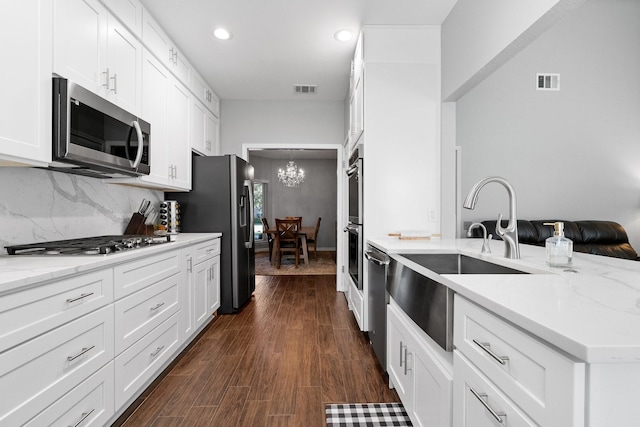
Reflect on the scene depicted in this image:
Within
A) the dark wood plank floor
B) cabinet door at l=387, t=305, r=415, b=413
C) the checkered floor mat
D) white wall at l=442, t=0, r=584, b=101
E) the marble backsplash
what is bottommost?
the dark wood plank floor

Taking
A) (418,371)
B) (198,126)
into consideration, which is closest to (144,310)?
(418,371)

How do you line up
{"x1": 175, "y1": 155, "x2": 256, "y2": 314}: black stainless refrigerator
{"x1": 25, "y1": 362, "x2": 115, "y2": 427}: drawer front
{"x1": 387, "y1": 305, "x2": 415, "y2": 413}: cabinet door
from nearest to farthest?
1. {"x1": 25, "y1": 362, "x2": 115, "y2": 427}: drawer front
2. {"x1": 387, "y1": 305, "x2": 415, "y2": 413}: cabinet door
3. {"x1": 175, "y1": 155, "x2": 256, "y2": 314}: black stainless refrigerator

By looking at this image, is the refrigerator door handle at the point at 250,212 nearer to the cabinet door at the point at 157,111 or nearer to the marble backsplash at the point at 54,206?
the cabinet door at the point at 157,111

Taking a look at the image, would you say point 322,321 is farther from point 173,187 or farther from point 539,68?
point 539,68

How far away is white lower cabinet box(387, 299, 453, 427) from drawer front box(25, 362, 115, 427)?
4.64ft

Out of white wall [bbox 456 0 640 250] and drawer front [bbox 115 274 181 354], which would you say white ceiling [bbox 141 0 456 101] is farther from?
drawer front [bbox 115 274 181 354]

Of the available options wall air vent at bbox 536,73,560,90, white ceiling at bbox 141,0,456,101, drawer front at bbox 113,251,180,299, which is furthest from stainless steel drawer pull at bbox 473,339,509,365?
wall air vent at bbox 536,73,560,90

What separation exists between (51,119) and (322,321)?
259 cm

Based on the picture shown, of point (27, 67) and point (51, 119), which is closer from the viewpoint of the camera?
point (27, 67)

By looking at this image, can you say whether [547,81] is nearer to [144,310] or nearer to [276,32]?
[276,32]

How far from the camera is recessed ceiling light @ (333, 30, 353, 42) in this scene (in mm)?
2861

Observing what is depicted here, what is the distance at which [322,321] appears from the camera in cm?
315

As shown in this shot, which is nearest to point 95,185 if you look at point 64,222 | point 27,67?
point 64,222

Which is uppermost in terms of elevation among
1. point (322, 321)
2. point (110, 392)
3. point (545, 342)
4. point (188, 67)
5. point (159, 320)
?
point (188, 67)
